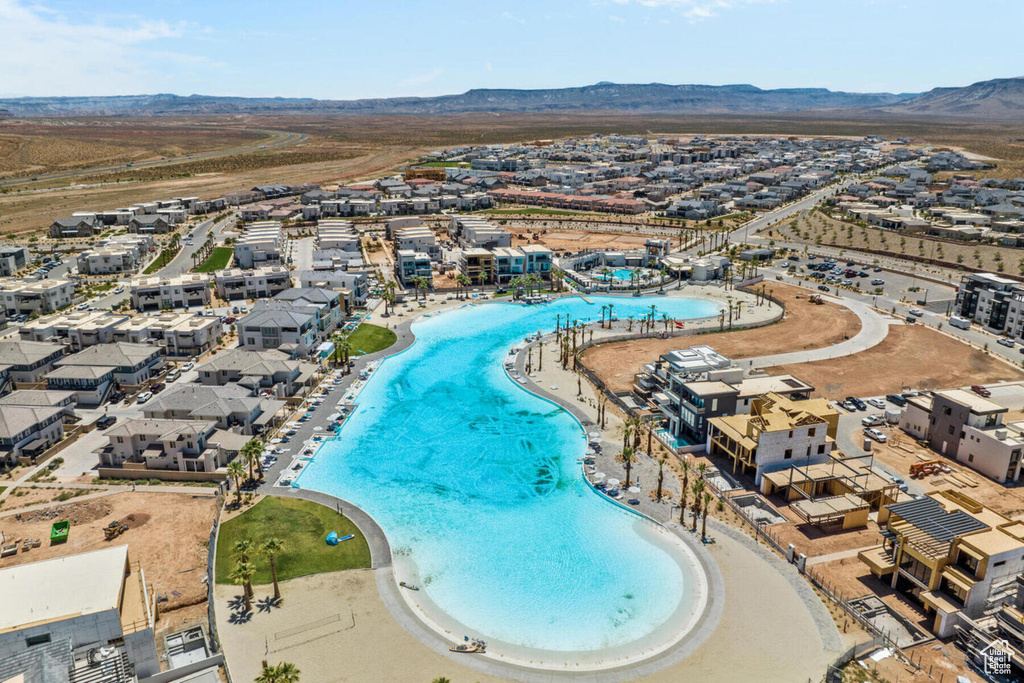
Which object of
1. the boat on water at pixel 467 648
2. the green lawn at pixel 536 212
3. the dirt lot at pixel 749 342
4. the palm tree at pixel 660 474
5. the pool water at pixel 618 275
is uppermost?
the green lawn at pixel 536 212

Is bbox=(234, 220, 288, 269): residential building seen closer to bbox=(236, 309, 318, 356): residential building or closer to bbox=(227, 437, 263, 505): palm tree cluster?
bbox=(236, 309, 318, 356): residential building

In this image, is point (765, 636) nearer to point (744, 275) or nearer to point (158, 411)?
point (158, 411)

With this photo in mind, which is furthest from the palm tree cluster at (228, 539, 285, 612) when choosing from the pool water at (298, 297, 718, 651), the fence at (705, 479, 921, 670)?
the fence at (705, 479, 921, 670)

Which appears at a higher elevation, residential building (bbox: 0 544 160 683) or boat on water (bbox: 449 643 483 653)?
residential building (bbox: 0 544 160 683)

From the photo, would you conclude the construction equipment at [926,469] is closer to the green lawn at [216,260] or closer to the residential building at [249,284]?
the residential building at [249,284]

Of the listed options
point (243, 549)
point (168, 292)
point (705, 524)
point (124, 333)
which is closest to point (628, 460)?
point (705, 524)

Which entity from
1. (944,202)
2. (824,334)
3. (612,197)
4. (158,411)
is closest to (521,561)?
(158,411)

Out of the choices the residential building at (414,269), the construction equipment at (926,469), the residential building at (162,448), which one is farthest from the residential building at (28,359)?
the construction equipment at (926,469)
